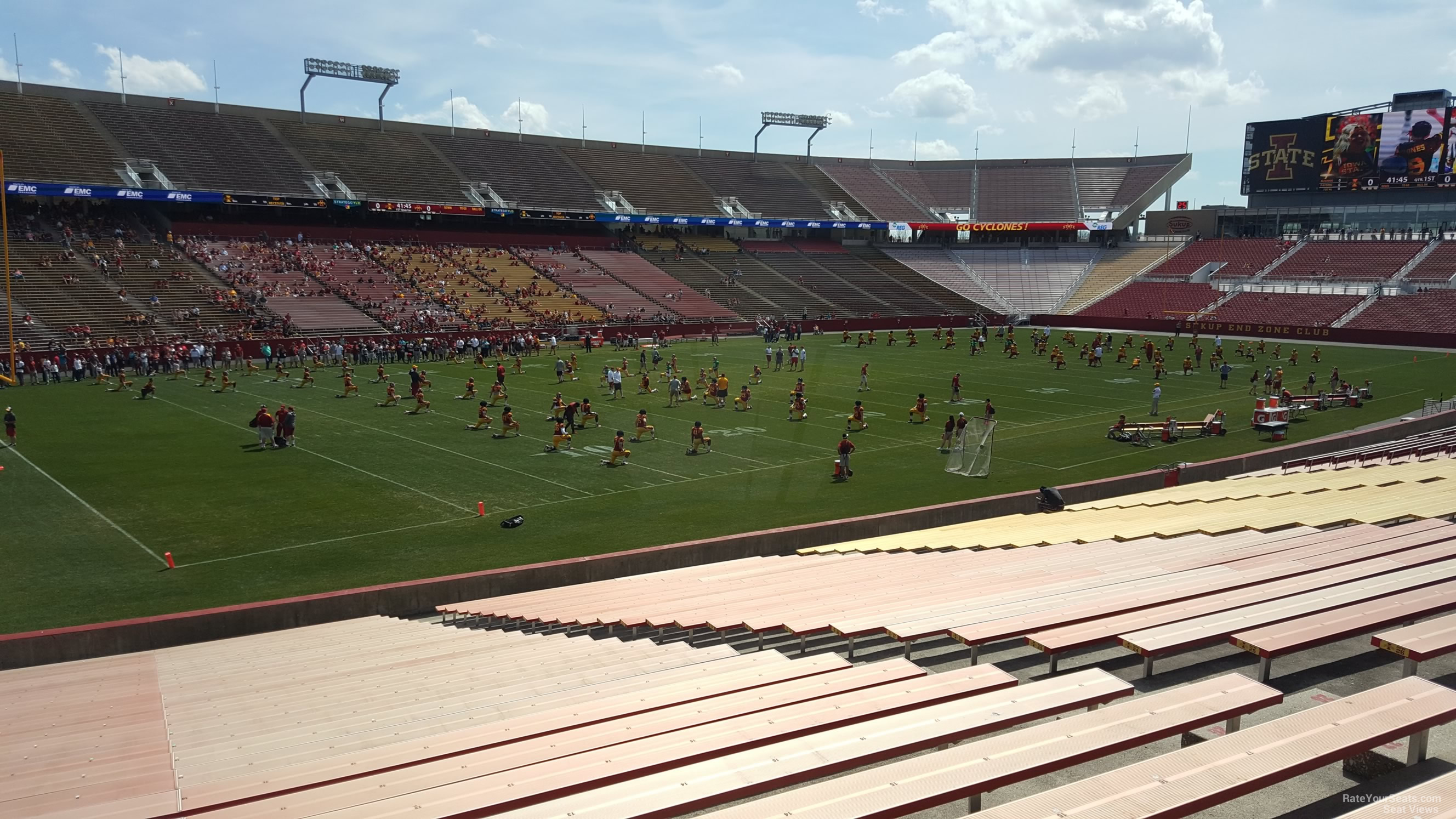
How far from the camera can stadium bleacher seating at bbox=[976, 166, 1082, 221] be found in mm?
93875

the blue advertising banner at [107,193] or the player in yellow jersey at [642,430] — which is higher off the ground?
the blue advertising banner at [107,193]

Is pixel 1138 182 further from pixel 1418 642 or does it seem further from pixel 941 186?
pixel 1418 642

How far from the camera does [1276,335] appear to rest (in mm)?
61656

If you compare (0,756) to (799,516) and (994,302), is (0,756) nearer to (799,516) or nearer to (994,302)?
(799,516)

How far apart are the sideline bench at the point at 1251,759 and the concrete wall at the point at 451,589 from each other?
35.3 feet

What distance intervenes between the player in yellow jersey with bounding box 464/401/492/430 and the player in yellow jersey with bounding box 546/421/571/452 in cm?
318

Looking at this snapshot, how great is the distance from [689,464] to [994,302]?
63841mm

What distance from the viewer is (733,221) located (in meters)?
83.6

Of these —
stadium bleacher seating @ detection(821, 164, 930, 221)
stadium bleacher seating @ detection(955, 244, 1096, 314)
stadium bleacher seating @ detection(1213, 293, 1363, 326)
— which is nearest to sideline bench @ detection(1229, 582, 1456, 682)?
stadium bleacher seating @ detection(1213, 293, 1363, 326)

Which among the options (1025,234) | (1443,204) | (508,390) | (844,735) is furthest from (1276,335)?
(844,735)

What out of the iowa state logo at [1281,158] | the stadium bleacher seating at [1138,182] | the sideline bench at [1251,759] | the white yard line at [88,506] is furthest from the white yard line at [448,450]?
the stadium bleacher seating at [1138,182]

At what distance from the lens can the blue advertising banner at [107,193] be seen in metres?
51.8

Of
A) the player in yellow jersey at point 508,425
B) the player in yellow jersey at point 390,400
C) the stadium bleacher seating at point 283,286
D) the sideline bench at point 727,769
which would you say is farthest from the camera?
the stadium bleacher seating at point 283,286

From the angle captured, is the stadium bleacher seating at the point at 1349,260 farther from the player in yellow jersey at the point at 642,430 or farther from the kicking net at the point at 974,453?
the player in yellow jersey at the point at 642,430
